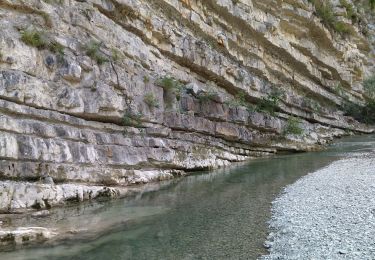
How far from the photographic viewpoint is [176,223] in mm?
10227

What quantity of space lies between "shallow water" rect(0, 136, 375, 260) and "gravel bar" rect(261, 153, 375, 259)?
518mm

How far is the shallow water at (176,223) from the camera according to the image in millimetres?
8086

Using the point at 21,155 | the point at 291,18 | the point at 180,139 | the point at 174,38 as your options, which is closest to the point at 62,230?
the point at 21,155

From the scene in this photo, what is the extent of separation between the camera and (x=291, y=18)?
3875cm

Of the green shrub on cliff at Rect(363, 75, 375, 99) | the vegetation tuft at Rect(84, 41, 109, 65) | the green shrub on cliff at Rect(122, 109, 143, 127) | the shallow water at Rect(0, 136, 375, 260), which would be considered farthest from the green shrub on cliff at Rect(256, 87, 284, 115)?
the green shrub on cliff at Rect(363, 75, 375, 99)

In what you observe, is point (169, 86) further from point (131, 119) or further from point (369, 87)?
point (369, 87)

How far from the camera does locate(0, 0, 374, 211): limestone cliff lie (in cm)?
1345

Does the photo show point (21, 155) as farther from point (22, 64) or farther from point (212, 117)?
point (212, 117)

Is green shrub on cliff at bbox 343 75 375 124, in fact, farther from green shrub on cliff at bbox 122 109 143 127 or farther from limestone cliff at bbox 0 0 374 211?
green shrub on cliff at bbox 122 109 143 127

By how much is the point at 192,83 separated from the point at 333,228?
18.2m

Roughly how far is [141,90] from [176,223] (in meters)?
11.2

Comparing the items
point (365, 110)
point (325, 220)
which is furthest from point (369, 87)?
point (325, 220)

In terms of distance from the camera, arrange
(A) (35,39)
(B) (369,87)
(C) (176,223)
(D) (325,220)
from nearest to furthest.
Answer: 1. (D) (325,220)
2. (C) (176,223)
3. (A) (35,39)
4. (B) (369,87)

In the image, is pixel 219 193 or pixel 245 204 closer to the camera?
pixel 245 204
